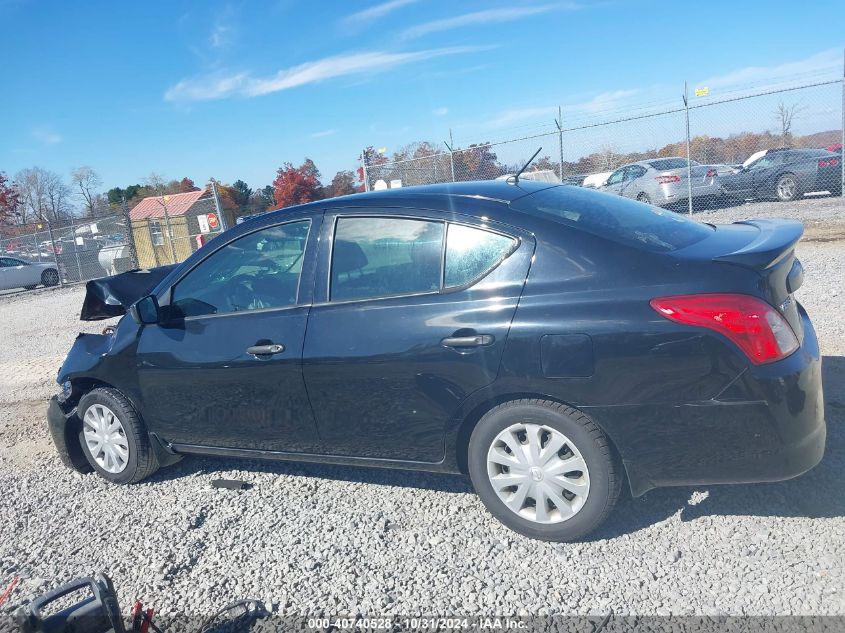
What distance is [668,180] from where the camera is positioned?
14.4 m

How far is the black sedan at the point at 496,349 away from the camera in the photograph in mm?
2744

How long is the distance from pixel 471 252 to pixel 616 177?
546 inches

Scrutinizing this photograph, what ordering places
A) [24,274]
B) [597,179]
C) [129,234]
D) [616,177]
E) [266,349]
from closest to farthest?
1. [266,349]
2. [616,177]
3. [597,179]
4. [129,234]
5. [24,274]

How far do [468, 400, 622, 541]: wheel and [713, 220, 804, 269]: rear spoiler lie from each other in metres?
0.93

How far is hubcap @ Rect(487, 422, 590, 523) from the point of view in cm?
298

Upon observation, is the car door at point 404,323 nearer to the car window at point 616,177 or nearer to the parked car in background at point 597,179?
the parked car in background at point 597,179

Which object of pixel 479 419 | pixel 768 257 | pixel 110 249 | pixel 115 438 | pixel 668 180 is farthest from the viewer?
pixel 110 249

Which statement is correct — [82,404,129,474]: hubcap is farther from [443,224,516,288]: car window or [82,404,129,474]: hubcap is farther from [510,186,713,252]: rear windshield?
[510,186,713,252]: rear windshield

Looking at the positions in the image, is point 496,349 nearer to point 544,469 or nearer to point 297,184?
point 544,469

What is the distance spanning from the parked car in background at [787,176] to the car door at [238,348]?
1377 cm

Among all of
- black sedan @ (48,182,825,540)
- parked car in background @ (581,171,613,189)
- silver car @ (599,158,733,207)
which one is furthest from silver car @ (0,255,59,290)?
black sedan @ (48,182,825,540)

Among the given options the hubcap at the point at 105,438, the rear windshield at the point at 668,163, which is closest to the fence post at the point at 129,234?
the rear windshield at the point at 668,163

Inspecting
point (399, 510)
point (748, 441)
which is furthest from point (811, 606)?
point (399, 510)

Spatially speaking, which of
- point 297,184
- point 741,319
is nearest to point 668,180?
point 741,319
